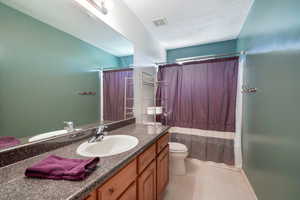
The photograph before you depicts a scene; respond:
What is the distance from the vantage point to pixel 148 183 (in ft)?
3.68

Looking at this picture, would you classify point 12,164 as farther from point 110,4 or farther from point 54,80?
point 110,4

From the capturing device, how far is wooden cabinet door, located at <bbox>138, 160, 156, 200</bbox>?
999 mm

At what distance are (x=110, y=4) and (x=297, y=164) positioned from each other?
2.16 meters

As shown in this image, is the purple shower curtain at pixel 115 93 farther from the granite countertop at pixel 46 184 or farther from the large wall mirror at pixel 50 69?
the granite countertop at pixel 46 184

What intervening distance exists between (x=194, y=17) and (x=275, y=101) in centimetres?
159

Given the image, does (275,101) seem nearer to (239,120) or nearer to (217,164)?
(239,120)

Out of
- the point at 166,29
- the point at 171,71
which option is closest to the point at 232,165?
the point at 171,71

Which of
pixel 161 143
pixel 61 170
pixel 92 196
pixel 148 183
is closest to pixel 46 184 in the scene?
pixel 61 170

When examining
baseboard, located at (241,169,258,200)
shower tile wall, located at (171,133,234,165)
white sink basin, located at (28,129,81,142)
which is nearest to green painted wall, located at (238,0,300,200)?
baseboard, located at (241,169,258,200)

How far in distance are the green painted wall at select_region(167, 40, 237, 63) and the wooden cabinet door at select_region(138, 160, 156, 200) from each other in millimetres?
2167

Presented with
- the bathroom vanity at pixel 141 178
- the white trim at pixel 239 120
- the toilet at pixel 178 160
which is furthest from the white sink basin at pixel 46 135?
the white trim at pixel 239 120

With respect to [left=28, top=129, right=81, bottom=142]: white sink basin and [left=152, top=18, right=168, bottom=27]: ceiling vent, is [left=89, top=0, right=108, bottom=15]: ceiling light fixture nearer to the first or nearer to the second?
[left=152, top=18, right=168, bottom=27]: ceiling vent

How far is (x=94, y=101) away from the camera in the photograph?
1.29 m

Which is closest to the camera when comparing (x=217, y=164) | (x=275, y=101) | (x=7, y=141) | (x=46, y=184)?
(x=46, y=184)
